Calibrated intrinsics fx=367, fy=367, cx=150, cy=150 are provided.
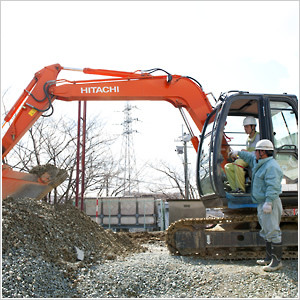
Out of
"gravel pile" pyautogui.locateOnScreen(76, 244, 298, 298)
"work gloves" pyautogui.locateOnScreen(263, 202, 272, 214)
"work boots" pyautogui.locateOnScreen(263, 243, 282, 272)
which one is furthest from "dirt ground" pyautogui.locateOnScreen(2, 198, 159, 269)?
"work gloves" pyautogui.locateOnScreen(263, 202, 272, 214)

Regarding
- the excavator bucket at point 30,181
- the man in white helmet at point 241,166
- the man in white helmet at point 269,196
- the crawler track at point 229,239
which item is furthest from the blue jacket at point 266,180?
the excavator bucket at point 30,181

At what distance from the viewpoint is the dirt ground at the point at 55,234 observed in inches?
220

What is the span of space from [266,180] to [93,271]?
277 cm

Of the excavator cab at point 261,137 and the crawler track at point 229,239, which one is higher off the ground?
the excavator cab at point 261,137

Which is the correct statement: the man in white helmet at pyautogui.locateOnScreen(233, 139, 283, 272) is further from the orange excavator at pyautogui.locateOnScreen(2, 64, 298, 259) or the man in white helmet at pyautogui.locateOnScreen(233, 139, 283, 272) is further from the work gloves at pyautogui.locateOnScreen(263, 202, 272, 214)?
the orange excavator at pyautogui.locateOnScreen(2, 64, 298, 259)

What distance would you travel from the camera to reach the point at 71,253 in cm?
606

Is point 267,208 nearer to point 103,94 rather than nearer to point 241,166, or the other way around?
point 241,166

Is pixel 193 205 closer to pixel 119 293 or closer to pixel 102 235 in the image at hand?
pixel 102 235

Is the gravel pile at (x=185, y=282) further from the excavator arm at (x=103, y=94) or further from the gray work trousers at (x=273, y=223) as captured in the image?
the excavator arm at (x=103, y=94)

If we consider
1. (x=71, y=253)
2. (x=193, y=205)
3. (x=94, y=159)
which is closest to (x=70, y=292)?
(x=71, y=253)

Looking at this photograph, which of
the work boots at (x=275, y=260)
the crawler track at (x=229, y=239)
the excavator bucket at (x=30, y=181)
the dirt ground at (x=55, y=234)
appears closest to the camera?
the work boots at (x=275, y=260)

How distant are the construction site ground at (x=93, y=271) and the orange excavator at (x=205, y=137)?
1.39 ft

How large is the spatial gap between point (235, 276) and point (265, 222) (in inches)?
34.5

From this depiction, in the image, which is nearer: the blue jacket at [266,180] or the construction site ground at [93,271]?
the construction site ground at [93,271]
